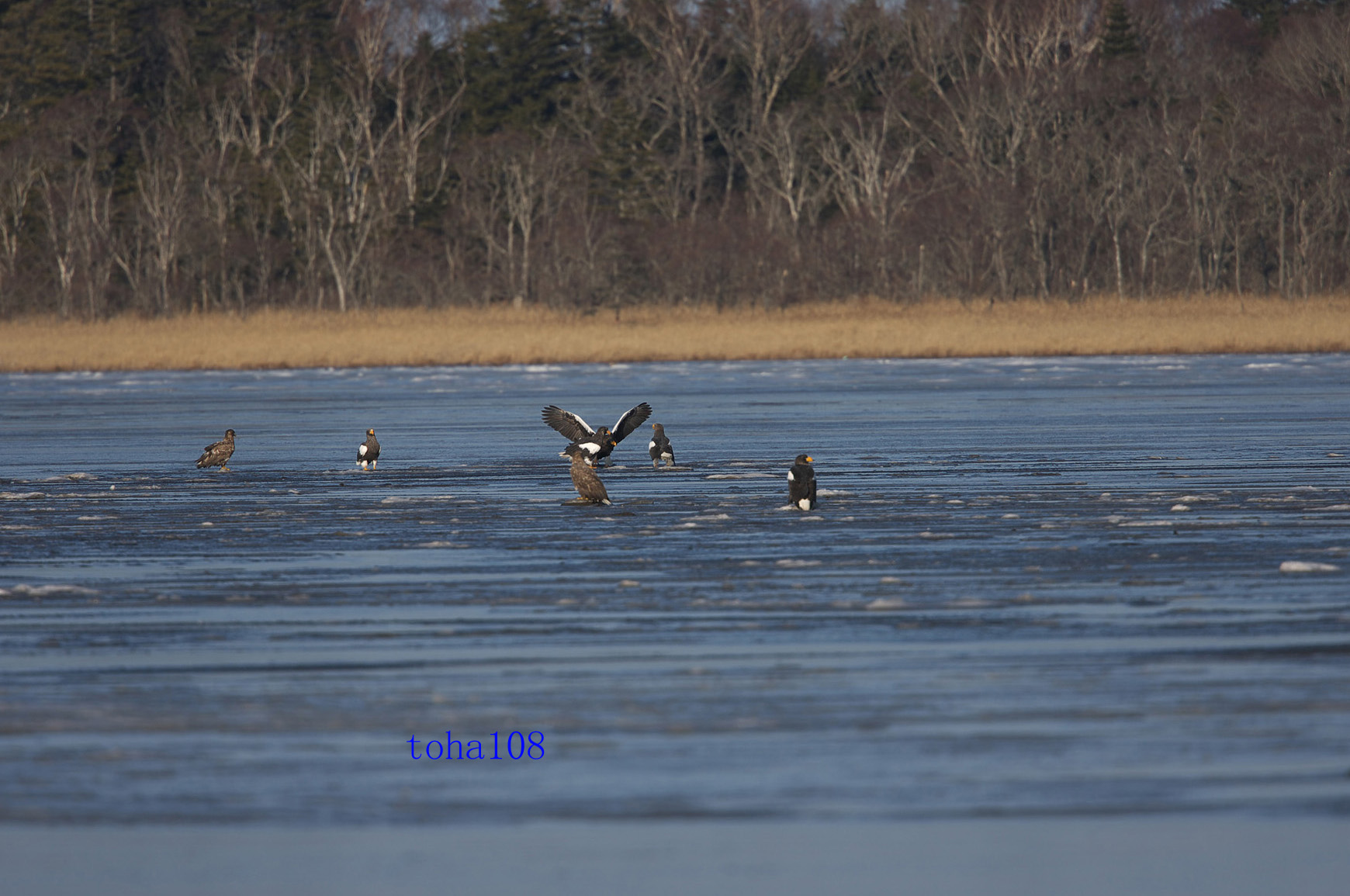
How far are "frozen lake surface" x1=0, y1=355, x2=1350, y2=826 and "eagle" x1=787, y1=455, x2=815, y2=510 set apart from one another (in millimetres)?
122

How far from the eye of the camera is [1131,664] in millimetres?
7070

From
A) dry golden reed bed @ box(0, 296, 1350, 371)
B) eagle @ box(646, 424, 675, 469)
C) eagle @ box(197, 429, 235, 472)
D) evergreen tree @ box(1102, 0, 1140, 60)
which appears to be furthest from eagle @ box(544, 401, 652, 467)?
evergreen tree @ box(1102, 0, 1140, 60)

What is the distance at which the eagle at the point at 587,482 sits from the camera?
1243cm

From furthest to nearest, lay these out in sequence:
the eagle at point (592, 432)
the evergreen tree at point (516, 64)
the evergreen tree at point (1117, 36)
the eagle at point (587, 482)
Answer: the evergreen tree at point (516, 64) → the evergreen tree at point (1117, 36) → the eagle at point (592, 432) → the eagle at point (587, 482)

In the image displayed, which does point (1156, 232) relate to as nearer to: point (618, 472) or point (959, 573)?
point (618, 472)

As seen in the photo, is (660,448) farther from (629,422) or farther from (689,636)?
(689,636)

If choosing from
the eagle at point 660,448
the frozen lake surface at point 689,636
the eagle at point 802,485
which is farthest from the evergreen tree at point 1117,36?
the eagle at point 802,485

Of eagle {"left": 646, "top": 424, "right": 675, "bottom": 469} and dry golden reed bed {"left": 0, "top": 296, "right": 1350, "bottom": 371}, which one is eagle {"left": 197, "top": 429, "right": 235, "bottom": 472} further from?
dry golden reed bed {"left": 0, "top": 296, "right": 1350, "bottom": 371}

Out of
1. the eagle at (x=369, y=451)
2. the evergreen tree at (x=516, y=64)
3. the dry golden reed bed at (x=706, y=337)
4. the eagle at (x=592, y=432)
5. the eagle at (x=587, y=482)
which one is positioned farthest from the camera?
the evergreen tree at (x=516, y=64)

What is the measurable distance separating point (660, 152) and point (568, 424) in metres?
43.7

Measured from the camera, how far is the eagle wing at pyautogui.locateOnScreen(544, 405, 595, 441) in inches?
608

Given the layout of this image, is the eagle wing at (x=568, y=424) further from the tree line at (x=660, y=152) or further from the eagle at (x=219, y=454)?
the tree line at (x=660, y=152)

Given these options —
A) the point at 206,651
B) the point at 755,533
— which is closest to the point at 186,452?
the point at 755,533

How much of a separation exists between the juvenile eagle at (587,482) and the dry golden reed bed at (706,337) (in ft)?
66.8
